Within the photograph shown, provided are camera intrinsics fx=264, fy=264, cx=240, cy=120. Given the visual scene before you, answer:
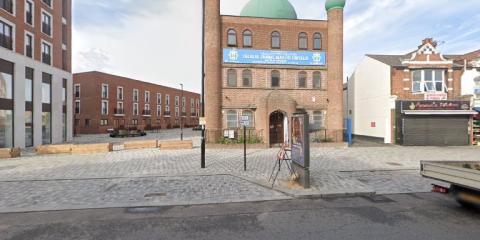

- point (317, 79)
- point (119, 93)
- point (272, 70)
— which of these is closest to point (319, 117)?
point (317, 79)

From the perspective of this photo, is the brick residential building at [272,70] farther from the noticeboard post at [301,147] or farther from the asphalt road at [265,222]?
the asphalt road at [265,222]

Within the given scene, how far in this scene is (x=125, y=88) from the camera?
5078cm

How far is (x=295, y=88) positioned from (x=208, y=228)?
56.4 ft

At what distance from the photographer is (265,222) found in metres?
5.54

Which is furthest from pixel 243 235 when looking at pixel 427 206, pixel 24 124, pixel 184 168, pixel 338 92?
pixel 24 124

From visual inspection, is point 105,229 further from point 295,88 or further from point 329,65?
point 329,65

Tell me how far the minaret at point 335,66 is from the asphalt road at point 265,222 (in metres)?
14.2

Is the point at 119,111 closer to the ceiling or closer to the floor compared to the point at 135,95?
closer to the floor

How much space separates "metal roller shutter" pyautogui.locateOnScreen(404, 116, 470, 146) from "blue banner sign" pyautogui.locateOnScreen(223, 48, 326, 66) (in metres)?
8.64

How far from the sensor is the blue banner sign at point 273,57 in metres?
20.4

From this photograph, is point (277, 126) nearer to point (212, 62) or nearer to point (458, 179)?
point (212, 62)

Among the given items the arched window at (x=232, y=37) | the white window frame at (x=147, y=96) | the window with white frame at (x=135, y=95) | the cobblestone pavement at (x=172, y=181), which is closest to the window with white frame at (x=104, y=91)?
the window with white frame at (x=135, y=95)

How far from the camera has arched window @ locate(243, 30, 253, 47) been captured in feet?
67.9

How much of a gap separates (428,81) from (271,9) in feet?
46.5
